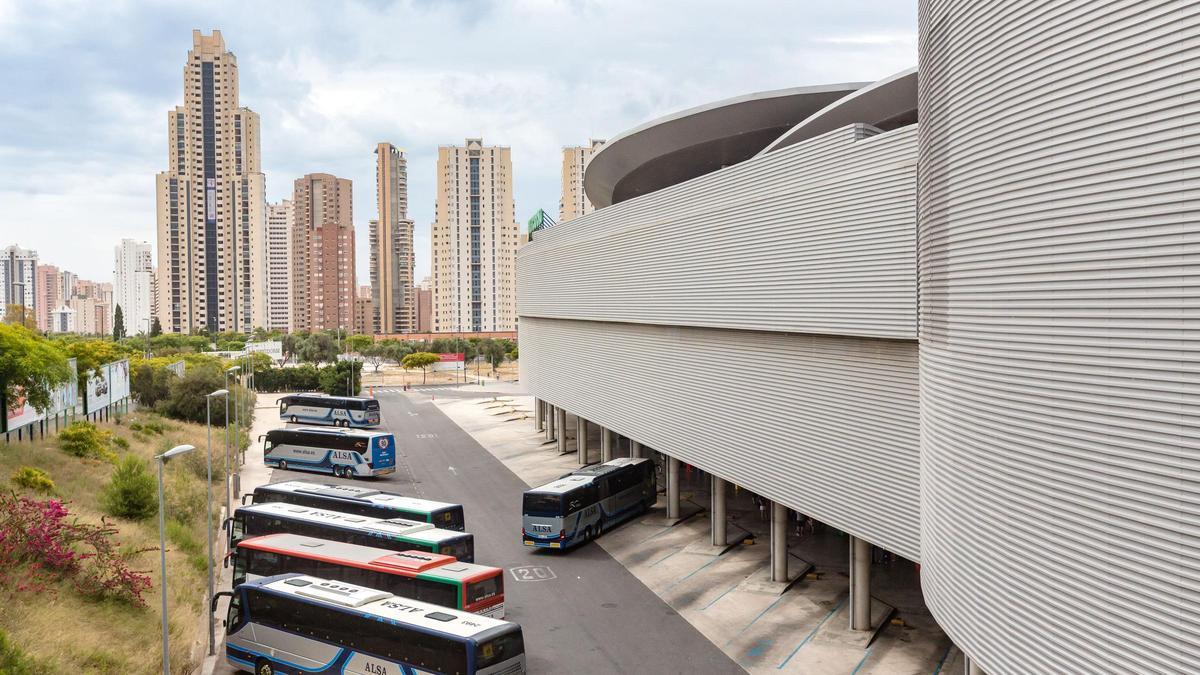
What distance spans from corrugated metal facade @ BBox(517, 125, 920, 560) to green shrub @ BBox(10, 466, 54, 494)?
20.5 m

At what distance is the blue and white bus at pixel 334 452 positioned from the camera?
4047 centimetres

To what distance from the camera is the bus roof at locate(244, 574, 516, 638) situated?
15.7 metres

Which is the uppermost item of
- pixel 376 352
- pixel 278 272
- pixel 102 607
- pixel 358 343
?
pixel 278 272

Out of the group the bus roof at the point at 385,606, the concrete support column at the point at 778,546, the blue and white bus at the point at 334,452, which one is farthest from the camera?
the blue and white bus at the point at 334,452

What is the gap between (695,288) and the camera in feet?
84.7

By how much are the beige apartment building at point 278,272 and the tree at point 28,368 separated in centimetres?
14648

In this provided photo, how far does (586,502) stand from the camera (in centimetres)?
2798

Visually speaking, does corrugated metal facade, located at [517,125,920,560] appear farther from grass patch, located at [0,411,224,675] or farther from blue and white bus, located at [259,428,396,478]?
grass patch, located at [0,411,224,675]

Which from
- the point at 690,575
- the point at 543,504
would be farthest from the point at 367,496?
the point at 690,575

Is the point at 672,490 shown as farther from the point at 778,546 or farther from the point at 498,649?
the point at 498,649

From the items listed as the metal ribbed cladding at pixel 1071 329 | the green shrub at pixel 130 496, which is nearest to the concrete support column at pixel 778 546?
the metal ribbed cladding at pixel 1071 329

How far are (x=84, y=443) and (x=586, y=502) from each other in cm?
2283

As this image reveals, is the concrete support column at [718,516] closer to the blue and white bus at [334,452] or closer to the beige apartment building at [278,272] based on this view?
the blue and white bus at [334,452]

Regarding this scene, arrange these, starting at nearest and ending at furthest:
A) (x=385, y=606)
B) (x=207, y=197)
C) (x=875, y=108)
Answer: (x=385, y=606) → (x=875, y=108) → (x=207, y=197)
